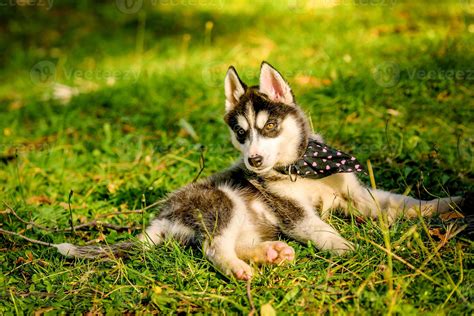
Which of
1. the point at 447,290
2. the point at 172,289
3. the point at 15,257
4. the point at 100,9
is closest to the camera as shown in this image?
the point at 447,290

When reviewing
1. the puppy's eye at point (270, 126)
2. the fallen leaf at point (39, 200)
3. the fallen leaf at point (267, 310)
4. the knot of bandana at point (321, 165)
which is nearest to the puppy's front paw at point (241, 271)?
the fallen leaf at point (267, 310)

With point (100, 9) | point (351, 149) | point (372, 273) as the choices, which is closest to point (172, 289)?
point (372, 273)

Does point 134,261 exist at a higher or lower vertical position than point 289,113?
lower

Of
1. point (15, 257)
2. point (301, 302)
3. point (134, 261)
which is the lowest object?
point (15, 257)

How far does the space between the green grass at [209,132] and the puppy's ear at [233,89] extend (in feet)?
3.28

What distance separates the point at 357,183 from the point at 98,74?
5.47 meters

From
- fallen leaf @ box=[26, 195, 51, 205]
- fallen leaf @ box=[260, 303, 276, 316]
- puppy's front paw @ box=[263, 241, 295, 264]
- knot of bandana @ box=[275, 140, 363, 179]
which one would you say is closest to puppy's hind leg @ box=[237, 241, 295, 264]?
puppy's front paw @ box=[263, 241, 295, 264]

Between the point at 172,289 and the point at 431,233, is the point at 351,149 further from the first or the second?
the point at 172,289

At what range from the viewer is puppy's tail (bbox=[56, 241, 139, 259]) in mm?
3395

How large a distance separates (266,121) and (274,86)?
33 cm

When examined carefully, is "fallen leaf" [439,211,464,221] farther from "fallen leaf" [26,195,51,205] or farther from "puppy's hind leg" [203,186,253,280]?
"fallen leaf" [26,195,51,205]

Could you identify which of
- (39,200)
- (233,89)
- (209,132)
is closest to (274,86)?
(233,89)

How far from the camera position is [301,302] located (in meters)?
2.75

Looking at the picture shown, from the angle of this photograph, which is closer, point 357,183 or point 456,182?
point 357,183
